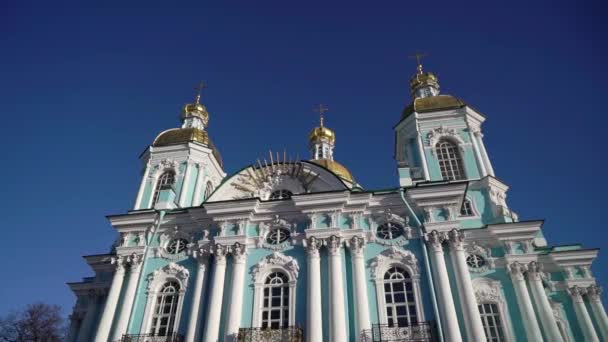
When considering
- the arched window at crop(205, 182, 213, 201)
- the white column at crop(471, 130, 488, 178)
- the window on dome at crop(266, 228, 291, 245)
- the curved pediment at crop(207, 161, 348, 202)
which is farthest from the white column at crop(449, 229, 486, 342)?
the arched window at crop(205, 182, 213, 201)

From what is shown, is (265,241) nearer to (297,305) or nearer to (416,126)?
(297,305)

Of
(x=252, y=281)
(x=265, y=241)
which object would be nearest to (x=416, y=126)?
(x=265, y=241)

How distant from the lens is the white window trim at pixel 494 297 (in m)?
14.0

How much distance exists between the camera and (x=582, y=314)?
16.1 meters

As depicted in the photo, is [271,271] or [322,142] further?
[322,142]

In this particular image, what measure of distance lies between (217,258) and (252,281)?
1.53 metres

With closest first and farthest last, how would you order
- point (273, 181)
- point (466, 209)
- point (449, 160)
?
point (466, 209)
point (273, 181)
point (449, 160)

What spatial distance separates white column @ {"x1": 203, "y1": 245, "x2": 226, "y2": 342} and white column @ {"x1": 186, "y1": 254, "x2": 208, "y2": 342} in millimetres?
434

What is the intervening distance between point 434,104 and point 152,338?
15.6m

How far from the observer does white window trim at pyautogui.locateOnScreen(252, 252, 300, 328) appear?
563 inches

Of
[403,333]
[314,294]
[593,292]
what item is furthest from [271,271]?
[593,292]

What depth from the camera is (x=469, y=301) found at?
43.0 ft

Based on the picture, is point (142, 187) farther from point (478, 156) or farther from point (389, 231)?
point (478, 156)

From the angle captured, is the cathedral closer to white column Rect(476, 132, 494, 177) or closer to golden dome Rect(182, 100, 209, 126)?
white column Rect(476, 132, 494, 177)
